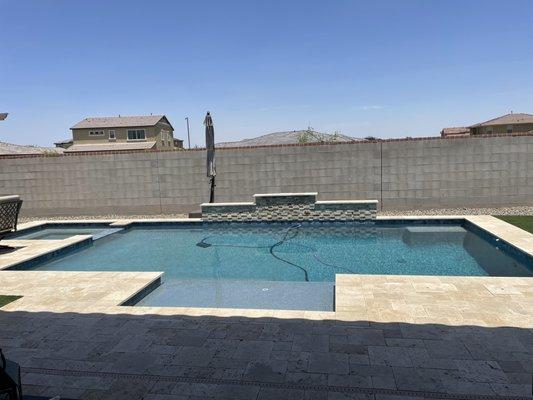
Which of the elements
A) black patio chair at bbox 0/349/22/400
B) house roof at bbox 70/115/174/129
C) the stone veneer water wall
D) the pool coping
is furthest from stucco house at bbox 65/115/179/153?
black patio chair at bbox 0/349/22/400

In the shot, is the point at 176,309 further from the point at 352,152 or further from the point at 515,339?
the point at 352,152

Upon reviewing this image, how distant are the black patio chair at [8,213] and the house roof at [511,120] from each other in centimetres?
5916

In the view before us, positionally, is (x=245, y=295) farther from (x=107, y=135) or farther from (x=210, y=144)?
(x=107, y=135)

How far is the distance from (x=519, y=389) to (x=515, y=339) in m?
1.24

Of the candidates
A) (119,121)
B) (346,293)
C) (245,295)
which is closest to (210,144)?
(245,295)

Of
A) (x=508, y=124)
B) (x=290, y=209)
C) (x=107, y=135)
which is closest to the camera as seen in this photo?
(x=290, y=209)

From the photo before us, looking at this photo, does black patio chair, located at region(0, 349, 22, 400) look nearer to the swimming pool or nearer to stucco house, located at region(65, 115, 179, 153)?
the swimming pool

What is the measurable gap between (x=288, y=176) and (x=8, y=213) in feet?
32.4

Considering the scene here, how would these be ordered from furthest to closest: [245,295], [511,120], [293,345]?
1. [511,120]
2. [245,295]
3. [293,345]

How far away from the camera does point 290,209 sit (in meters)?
14.9

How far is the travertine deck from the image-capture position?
406 cm

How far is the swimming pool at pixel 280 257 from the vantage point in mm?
8258

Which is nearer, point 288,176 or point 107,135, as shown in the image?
point 288,176

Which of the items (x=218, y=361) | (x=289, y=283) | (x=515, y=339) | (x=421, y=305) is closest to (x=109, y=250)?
(x=289, y=283)
